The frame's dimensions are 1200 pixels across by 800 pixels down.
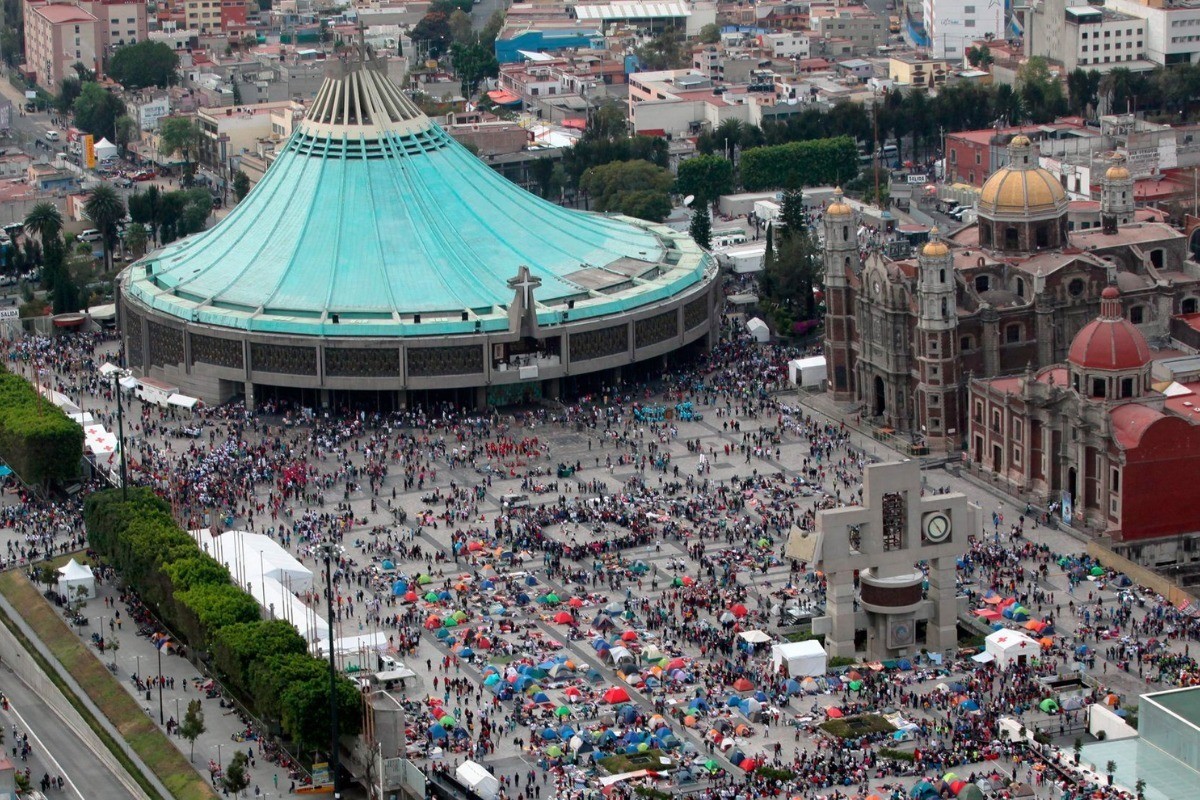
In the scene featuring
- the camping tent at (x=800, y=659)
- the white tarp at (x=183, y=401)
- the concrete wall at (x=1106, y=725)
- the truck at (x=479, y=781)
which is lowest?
the truck at (x=479, y=781)

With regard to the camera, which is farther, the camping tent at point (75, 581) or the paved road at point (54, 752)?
the camping tent at point (75, 581)

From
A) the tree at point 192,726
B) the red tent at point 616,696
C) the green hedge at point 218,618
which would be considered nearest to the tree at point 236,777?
A: the green hedge at point 218,618

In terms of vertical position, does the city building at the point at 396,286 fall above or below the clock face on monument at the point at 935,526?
above

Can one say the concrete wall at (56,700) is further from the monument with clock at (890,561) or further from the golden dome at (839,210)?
the golden dome at (839,210)

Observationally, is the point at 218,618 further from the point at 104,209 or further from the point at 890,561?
the point at 104,209

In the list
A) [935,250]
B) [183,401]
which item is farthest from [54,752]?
[935,250]

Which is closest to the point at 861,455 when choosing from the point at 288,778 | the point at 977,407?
the point at 977,407
